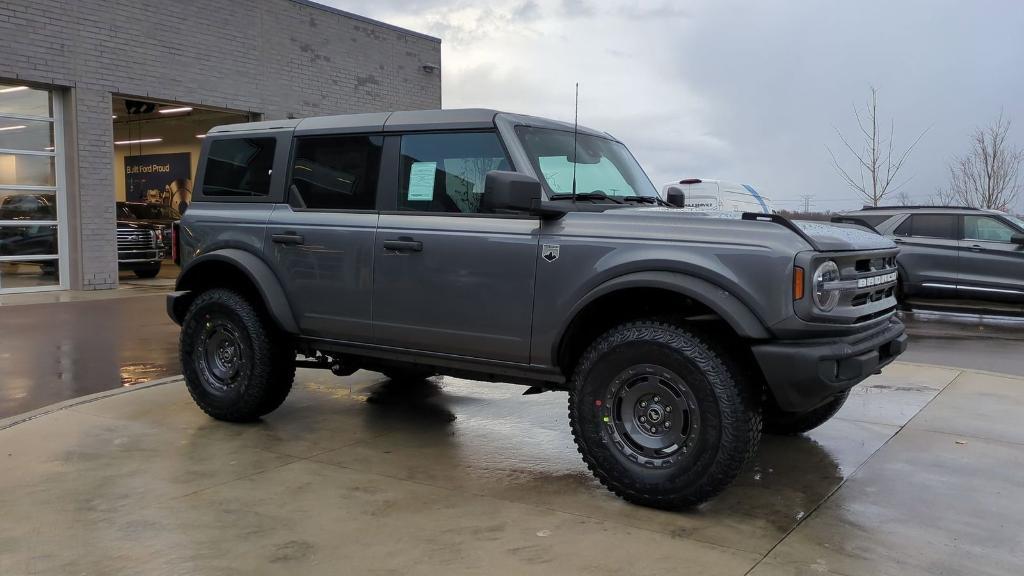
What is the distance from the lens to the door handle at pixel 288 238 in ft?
17.4

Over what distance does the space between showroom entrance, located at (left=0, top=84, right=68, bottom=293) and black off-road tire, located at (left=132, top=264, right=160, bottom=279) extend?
3.60 metres

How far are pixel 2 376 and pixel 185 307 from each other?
8.63 ft

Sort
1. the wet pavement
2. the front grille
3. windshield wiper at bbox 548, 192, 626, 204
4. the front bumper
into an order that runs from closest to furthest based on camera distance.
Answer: the front bumper, windshield wiper at bbox 548, 192, 626, 204, the wet pavement, the front grille

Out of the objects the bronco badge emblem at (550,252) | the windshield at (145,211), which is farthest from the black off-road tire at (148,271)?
the bronco badge emblem at (550,252)

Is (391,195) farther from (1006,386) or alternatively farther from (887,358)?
(1006,386)

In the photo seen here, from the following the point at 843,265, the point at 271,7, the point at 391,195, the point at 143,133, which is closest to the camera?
the point at 843,265

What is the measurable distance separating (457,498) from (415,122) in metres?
2.30

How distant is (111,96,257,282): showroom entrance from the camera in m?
18.8

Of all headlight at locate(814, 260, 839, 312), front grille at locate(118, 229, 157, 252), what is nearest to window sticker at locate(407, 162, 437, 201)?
headlight at locate(814, 260, 839, 312)

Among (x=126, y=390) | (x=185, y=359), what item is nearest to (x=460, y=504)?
(x=185, y=359)

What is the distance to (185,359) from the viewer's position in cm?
579

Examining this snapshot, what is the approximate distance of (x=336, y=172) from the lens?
538cm

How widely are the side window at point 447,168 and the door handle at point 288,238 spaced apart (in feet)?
2.55

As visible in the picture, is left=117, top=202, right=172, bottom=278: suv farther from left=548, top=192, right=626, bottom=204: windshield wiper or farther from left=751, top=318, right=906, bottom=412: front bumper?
left=751, top=318, right=906, bottom=412: front bumper
